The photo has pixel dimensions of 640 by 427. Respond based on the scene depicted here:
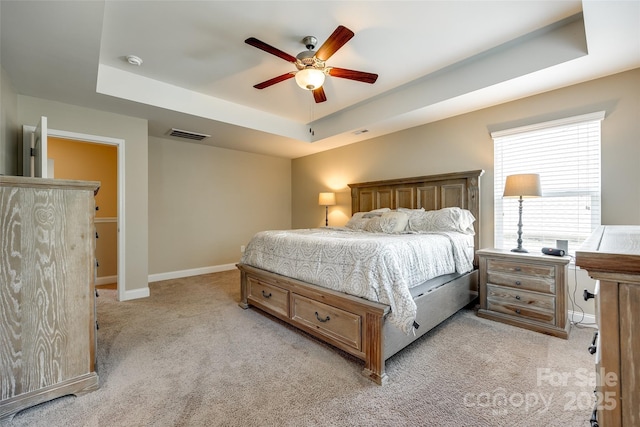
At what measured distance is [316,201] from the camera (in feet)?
19.1

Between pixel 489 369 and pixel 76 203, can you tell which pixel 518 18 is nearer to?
pixel 489 369

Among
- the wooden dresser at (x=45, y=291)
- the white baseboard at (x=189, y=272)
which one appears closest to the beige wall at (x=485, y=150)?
the white baseboard at (x=189, y=272)

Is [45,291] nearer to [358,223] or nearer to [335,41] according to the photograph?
[335,41]

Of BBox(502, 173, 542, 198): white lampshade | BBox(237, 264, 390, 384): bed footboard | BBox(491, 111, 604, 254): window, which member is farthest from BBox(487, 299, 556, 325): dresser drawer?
BBox(237, 264, 390, 384): bed footboard

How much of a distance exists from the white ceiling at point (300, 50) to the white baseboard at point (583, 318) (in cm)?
232

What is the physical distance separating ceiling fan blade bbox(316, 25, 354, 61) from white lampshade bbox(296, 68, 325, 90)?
123mm

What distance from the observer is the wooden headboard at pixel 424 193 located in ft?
11.2

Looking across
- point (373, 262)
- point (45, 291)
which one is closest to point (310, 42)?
point (373, 262)

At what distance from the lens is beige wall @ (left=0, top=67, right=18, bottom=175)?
246 centimetres

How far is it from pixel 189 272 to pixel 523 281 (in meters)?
4.87

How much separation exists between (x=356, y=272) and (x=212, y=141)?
387 cm

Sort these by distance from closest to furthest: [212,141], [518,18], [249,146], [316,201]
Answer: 1. [518,18]
2. [212,141]
3. [249,146]
4. [316,201]

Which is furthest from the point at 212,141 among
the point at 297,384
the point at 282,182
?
the point at 297,384

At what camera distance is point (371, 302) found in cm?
191
